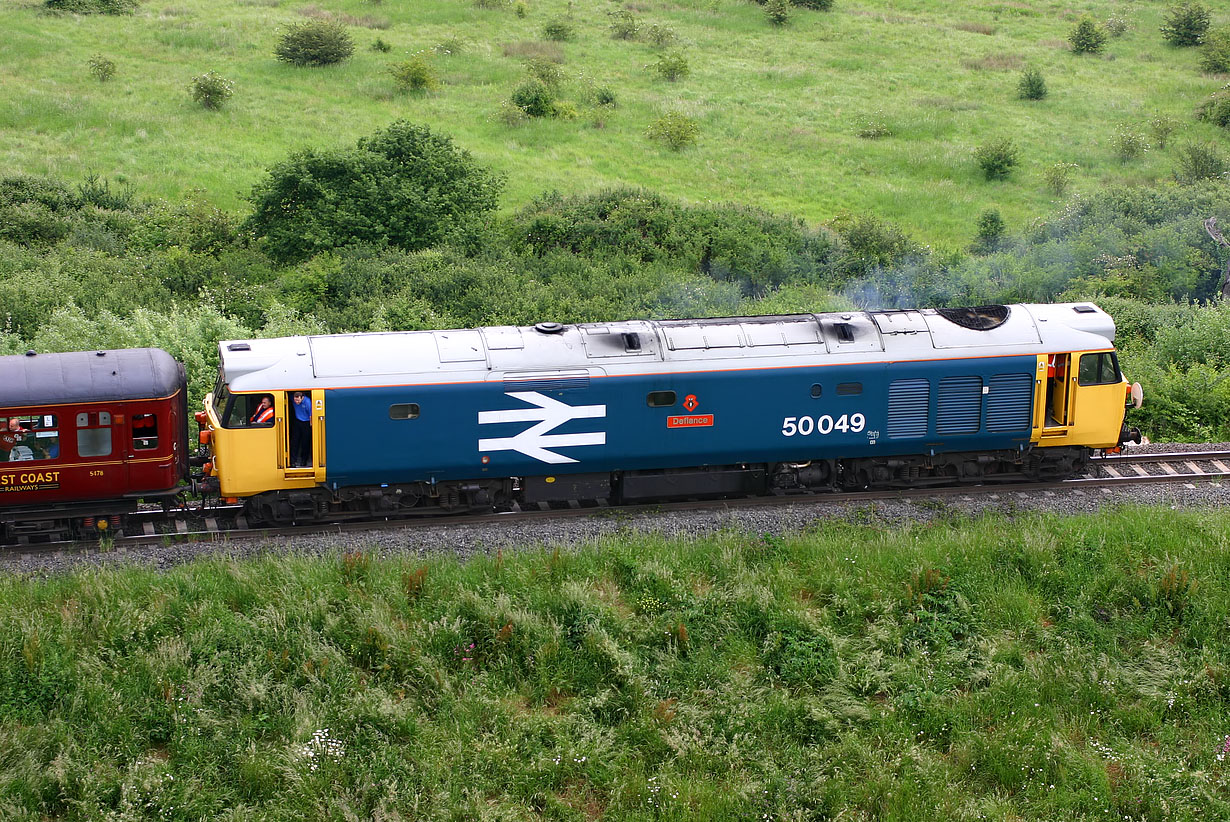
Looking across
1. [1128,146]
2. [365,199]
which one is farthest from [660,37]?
[365,199]

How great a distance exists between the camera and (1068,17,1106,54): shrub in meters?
63.7

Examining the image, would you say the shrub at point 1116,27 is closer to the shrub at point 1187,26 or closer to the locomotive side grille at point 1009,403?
the shrub at point 1187,26

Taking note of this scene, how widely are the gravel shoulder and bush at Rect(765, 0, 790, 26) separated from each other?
52673 mm

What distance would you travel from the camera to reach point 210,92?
50.0 metres

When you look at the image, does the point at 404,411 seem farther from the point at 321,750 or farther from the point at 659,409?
the point at 321,750

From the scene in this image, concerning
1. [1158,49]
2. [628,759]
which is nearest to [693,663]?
[628,759]

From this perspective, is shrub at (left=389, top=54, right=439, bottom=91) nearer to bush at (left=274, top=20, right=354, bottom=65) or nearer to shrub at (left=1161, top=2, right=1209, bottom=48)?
bush at (left=274, top=20, right=354, bottom=65)

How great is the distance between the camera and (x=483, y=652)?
14.1 meters

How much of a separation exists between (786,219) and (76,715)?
33.0 metres

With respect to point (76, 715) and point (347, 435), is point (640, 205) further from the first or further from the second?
Answer: point (76, 715)

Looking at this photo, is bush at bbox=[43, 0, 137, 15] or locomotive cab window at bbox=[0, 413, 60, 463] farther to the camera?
bush at bbox=[43, 0, 137, 15]

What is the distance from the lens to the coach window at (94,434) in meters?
17.0

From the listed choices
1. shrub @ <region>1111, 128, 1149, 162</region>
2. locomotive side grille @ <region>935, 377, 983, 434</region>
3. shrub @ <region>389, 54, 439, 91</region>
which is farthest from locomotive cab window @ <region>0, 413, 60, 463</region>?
shrub @ <region>1111, 128, 1149, 162</region>

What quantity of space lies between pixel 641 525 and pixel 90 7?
188 ft
